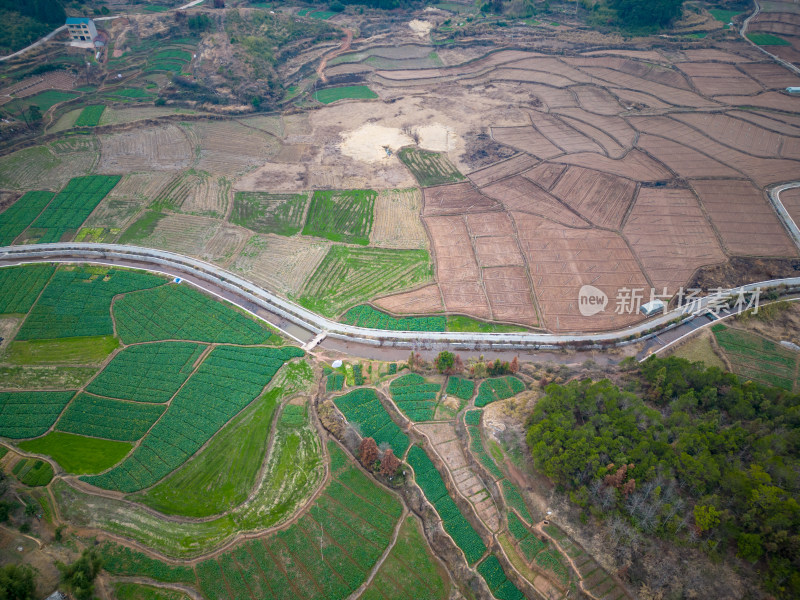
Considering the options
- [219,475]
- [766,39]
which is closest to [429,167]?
[219,475]

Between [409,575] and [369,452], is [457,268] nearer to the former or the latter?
[369,452]

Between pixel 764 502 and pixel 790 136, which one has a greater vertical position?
pixel 790 136

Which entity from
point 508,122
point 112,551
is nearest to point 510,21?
point 508,122

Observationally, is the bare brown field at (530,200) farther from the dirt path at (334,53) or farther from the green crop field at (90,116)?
the green crop field at (90,116)

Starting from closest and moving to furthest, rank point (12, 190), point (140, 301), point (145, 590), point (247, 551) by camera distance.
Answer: point (145, 590) < point (247, 551) < point (140, 301) < point (12, 190)

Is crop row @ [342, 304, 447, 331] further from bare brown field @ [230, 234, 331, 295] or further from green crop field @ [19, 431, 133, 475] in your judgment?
green crop field @ [19, 431, 133, 475]

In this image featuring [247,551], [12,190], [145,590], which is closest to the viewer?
[145,590]

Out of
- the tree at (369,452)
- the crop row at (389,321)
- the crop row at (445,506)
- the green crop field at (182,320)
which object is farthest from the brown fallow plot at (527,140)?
the tree at (369,452)

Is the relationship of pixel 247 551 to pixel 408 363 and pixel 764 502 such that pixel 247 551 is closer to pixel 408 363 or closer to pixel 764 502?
pixel 408 363

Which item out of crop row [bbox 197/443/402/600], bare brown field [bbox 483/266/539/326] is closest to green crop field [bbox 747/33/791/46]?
bare brown field [bbox 483/266/539/326]
